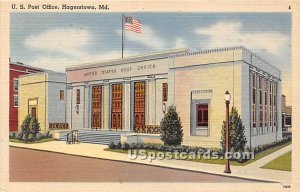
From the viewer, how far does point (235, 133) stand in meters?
6.40

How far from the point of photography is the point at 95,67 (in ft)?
24.3

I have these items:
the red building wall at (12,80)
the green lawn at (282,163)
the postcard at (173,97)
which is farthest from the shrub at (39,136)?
the green lawn at (282,163)

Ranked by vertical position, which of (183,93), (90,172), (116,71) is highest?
(116,71)

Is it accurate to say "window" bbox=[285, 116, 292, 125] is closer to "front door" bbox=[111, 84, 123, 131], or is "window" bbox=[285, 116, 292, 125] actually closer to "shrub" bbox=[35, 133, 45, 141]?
"front door" bbox=[111, 84, 123, 131]

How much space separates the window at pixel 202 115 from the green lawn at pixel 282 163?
1292mm

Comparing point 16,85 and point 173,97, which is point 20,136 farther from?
point 173,97

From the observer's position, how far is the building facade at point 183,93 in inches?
264

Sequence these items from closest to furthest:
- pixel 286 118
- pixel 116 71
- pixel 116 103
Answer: pixel 286 118, pixel 116 71, pixel 116 103

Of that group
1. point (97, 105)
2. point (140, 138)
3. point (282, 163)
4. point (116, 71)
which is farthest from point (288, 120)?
point (97, 105)

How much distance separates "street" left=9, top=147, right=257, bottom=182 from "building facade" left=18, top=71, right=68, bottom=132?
84cm

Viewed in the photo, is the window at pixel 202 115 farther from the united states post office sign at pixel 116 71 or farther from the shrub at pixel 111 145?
the shrub at pixel 111 145

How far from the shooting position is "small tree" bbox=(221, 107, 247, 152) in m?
6.38

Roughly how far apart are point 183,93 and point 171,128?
0.71 meters

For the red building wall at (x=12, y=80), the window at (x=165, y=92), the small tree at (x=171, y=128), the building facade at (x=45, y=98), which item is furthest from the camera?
the window at (x=165, y=92)
